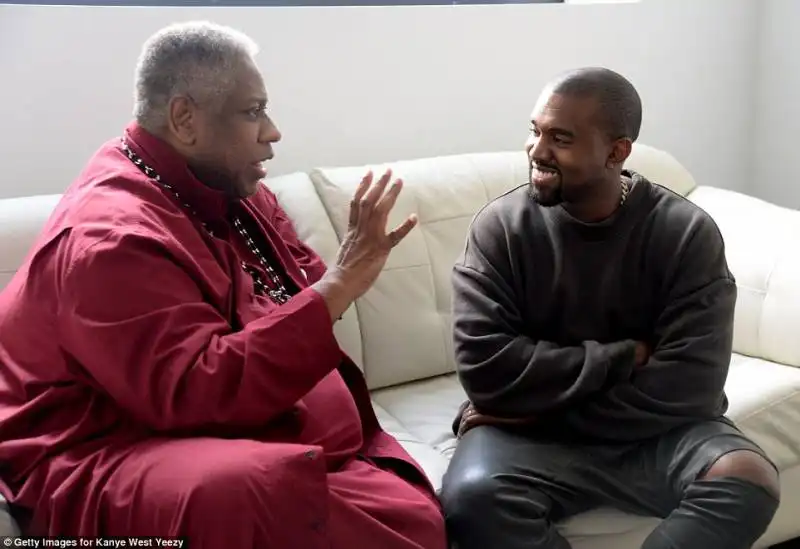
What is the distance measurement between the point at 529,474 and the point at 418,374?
1.99 feet

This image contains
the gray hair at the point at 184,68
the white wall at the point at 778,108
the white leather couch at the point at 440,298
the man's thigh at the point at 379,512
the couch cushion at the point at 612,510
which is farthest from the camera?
the white wall at the point at 778,108

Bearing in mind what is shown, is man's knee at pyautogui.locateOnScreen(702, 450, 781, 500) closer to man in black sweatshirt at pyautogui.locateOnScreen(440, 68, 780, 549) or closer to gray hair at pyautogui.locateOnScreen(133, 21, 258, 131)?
man in black sweatshirt at pyautogui.locateOnScreen(440, 68, 780, 549)

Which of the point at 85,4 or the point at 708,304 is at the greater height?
the point at 85,4

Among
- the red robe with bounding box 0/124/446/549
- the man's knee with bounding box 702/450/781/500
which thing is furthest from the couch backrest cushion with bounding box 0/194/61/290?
the man's knee with bounding box 702/450/781/500

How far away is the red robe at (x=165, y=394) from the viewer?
1.31 meters

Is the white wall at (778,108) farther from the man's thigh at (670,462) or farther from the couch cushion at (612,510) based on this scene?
the man's thigh at (670,462)

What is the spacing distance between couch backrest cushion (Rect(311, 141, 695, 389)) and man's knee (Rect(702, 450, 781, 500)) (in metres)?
0.79

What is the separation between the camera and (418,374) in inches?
87.0

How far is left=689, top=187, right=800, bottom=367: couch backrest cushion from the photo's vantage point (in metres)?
2.14

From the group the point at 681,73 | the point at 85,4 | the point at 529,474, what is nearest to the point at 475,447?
the point at 529,474

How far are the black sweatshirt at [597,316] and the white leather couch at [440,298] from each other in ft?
0.79

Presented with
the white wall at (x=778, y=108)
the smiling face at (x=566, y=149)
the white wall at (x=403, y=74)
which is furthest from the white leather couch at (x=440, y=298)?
the white wall at (x=778, y=108)

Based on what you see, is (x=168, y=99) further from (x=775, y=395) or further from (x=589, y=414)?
(x=775, y=395)

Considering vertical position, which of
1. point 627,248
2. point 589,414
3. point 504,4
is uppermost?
point 504,4
